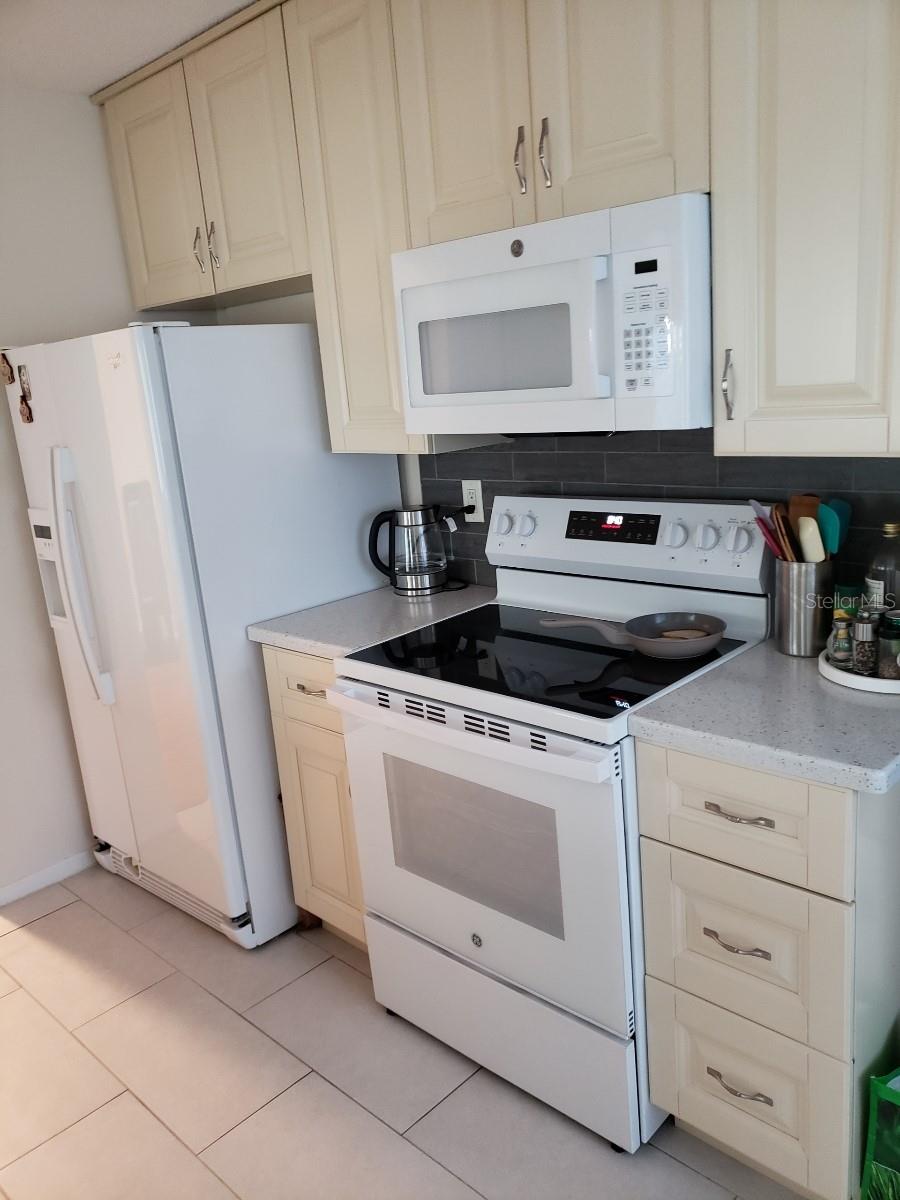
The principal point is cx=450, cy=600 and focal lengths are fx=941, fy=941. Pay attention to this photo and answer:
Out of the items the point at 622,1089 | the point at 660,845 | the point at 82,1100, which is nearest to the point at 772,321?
the point at 660,845

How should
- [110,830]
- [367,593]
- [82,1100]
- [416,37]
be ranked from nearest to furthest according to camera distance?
[416,37]
[82,1100]
[367,593]
[110,830]

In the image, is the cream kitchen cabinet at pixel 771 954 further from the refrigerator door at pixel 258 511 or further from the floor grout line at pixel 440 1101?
the refrigerator door at pixel 258 511

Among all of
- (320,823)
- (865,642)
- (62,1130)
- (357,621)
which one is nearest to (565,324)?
(865,642)

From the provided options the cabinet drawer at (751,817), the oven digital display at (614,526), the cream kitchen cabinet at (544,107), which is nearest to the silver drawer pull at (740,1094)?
the cabinet drawer at (751,817)

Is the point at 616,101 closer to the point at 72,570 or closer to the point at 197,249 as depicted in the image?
the point at 197,249

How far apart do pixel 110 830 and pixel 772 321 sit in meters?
2.50

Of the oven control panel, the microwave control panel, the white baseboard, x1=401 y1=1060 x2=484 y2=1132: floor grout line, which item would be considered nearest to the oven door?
x1=401 y1=1060 x2=484 y2=1132: floor grout line

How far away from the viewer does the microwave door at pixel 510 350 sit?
1806 mm

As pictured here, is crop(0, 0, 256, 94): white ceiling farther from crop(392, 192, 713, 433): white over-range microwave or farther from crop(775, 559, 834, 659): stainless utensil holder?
crop(775, 559, 834, 659): stainless utensil holder

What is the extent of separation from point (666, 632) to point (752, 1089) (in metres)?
0.88

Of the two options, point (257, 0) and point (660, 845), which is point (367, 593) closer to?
point (660, 845)

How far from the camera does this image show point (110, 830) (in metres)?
3.04

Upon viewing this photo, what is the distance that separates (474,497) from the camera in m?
2.68

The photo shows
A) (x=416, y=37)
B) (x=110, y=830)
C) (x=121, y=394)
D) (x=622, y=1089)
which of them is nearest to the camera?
(x=622, y=1089)
